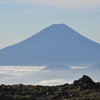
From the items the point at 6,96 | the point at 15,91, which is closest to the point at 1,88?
the point at 15,91

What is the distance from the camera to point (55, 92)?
167ft

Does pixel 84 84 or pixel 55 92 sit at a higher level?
pixel 84 84

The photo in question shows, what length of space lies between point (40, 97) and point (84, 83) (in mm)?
8109

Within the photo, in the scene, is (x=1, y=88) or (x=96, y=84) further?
(x=96, y=84)

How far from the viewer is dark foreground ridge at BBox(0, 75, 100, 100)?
154ft

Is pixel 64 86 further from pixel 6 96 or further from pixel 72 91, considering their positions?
pixel 6 96

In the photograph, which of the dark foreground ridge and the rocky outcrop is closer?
the dark foreground ridge

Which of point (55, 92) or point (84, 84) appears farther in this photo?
point (84, 84)

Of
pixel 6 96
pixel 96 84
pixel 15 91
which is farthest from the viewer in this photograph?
pixel 96 84

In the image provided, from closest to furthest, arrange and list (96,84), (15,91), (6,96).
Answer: (6,96) → (15,91) → (96,84)

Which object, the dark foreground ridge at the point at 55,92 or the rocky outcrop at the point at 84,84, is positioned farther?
the rocky outcrop at the point at 84,84

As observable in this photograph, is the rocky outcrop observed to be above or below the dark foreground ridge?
above

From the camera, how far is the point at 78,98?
47.0 meters

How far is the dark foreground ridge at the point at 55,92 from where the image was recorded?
47034mm
